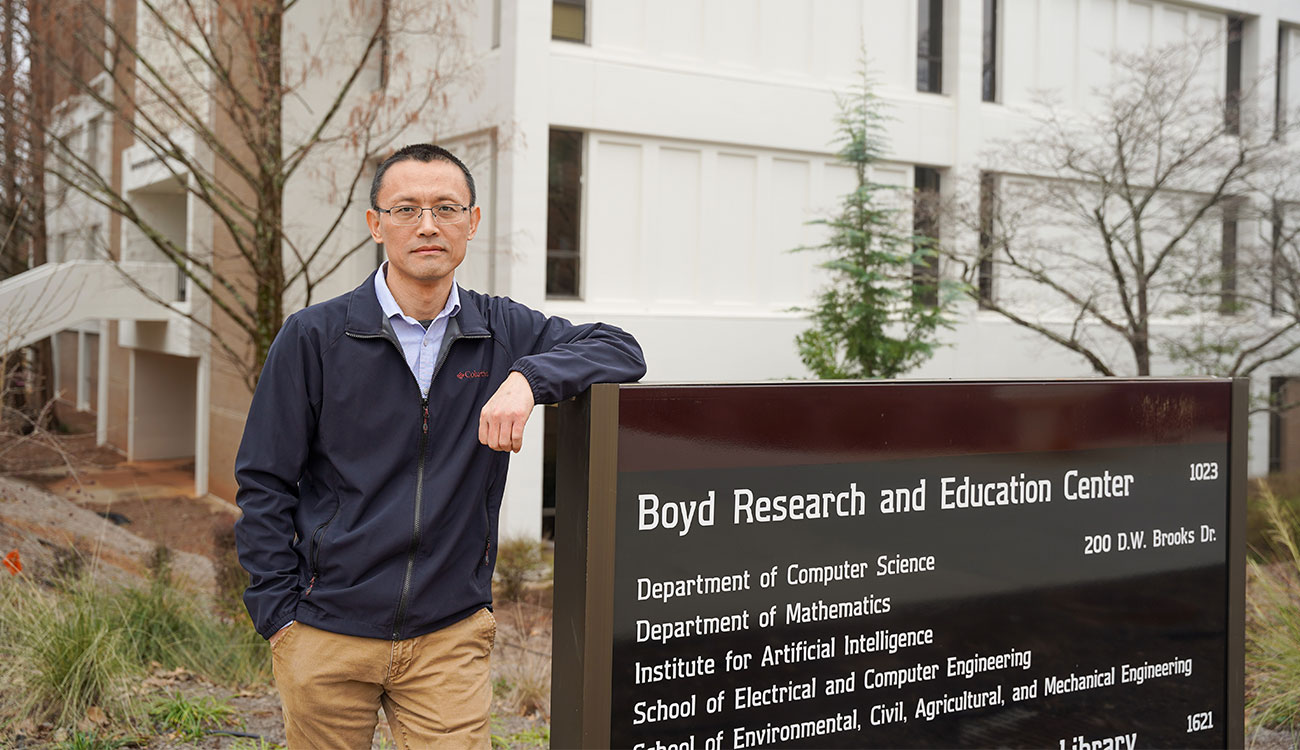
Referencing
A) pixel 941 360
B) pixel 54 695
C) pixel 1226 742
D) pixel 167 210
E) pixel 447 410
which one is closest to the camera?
pixel 447 410

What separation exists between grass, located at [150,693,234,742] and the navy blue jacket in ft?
8.87

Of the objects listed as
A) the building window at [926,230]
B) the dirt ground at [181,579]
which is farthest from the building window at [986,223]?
the dirt ground at [181,579]

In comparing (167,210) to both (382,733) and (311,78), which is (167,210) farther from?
(382,733)

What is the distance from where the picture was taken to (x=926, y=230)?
652 inches

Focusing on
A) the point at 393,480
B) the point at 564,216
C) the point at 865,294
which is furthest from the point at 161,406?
the point at 393,480

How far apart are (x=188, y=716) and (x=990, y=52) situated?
656 inches

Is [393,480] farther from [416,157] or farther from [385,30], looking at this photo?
[385,30]

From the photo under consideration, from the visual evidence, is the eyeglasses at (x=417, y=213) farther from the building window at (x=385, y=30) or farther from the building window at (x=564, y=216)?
the building window at (x=564, y=216)

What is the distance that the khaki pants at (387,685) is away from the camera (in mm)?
3000

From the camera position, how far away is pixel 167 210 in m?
25.8

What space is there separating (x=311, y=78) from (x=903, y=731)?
53.9 feet

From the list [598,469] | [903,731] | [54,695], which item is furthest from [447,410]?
[54,695]

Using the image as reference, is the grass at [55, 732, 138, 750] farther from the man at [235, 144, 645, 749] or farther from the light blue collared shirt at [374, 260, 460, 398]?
the light blue collared shirt at [374, 260, 460, 398]

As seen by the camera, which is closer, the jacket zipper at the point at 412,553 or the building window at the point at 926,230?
the jacket zipper at the point at 412,553
